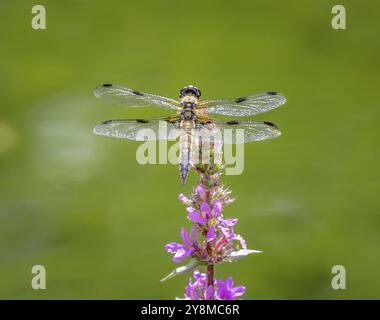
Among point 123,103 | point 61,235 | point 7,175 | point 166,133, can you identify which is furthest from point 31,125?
point 166,133

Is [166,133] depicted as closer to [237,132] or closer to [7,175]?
[237,132]

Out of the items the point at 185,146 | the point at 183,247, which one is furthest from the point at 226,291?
the point at 185,146

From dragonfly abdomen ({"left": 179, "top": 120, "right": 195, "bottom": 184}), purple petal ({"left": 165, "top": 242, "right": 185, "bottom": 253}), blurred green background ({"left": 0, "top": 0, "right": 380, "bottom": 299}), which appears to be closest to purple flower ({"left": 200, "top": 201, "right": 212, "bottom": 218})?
purple petal ({"left": 165, "top": 242, "right": 185, "bottom": 253})

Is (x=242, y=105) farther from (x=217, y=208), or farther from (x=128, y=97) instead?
(x=217, y=208)

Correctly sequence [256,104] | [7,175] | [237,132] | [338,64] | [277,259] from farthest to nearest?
[338,64]
[7,175]
[277,259]
[256,104]
[237,132]

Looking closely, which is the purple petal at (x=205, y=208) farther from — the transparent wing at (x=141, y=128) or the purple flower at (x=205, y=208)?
the transparent wing at (x=141, y=128)

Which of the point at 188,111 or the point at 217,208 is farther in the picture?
the point at 188,111

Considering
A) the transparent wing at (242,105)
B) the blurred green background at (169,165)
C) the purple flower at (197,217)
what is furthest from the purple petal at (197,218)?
the blurred green background at (169,165)
